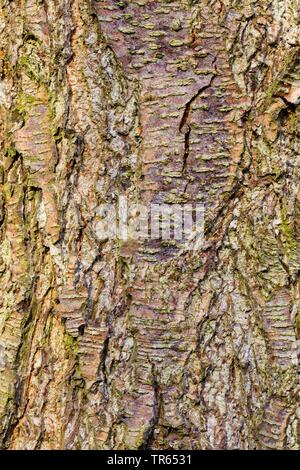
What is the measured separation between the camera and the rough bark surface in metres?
1.57

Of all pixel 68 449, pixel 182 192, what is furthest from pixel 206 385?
pixel 182 192

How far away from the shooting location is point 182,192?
62.1 inches

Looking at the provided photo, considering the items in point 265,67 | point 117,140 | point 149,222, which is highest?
point 265,67

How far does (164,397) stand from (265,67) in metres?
0.86

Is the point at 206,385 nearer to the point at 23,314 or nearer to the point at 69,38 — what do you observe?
the point at 23,314
